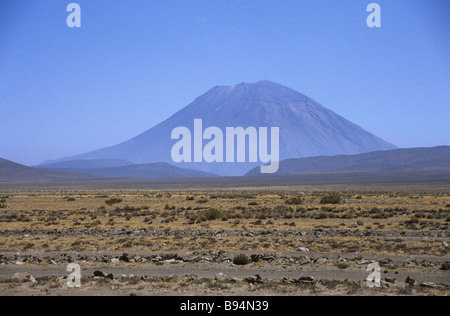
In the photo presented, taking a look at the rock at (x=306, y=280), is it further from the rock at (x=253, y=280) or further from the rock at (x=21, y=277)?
the rock at (x=21, y=277)

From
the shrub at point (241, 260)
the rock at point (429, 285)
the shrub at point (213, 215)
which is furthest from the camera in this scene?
the shrub at point (213, 215)

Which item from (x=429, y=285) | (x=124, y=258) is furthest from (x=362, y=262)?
(x=124, y=258)

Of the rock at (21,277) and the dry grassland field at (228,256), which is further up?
the rock at (21,277)

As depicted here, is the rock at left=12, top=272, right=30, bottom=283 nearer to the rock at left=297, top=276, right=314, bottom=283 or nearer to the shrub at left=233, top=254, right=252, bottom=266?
the shrub at left=233, top=254, right=252, bottom=266

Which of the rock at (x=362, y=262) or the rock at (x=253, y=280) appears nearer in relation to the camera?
the rock at (x=253, y=280)

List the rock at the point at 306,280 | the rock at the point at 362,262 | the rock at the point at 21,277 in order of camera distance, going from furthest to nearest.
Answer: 1. the rock at the point at 362,262
2. the rock at the point at 21,277
3. the rock at the point at 306,280

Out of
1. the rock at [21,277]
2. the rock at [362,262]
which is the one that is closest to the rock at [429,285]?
the rock at [362,262]

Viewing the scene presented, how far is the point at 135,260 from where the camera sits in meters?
14.6

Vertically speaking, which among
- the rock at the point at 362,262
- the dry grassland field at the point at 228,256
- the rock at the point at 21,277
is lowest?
the dry grassland field at the point at 228,256

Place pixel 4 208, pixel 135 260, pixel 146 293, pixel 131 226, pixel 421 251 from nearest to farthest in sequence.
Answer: pixel 146 293
pixel 135 260
pixel 421 251
pixel 131 226
pixel 4 208

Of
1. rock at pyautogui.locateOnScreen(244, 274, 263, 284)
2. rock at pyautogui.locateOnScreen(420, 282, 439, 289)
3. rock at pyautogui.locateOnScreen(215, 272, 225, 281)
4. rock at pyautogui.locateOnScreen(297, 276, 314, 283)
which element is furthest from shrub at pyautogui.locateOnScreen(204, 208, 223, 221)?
rock at pyautogui.locateOnScreen(420, 282, 439, 289)
